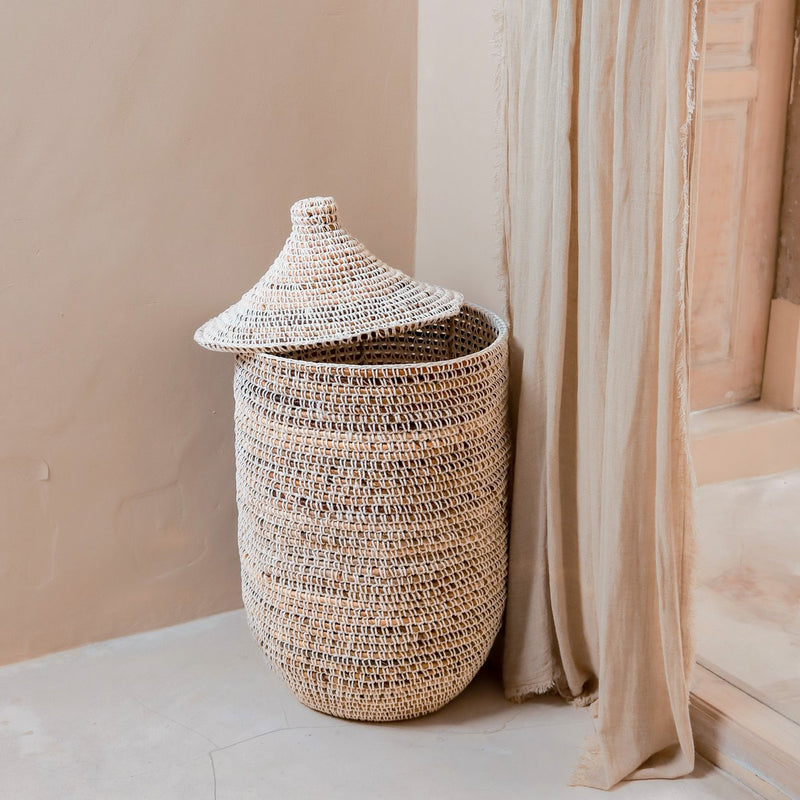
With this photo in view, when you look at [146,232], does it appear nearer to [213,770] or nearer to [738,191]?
[213,770]

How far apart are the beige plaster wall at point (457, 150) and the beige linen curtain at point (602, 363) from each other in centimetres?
8

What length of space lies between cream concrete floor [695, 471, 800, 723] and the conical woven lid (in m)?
0.54

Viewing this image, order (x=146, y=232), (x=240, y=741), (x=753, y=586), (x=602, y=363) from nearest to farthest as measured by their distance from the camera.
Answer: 1. (x=602, y=363)
2. (x=240, y=741)
3. (x=146, y=232)
4. (x=753, y=586)

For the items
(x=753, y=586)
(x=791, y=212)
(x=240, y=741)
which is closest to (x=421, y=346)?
(x=240, y=741)

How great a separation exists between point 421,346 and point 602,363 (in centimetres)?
42

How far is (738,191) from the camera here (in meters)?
2.42

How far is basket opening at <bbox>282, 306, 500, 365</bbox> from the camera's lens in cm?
176

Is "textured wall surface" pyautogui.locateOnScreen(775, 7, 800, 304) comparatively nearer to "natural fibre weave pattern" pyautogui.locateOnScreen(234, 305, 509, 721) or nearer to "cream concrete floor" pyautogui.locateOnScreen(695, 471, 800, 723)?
"cream concrete floor" pyautogui.locateOnScreen(695, 471, 800, 723)

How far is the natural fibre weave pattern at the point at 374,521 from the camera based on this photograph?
1.47m

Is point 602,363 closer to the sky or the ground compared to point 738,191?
closer to the ground

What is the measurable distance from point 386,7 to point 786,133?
1.13 meters

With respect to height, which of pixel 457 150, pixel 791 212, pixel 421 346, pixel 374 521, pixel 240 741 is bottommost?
pixel 240 741

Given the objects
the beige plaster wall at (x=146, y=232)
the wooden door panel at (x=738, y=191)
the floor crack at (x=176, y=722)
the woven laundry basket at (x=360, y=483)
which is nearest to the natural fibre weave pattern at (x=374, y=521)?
the woven laundry basket at (x=360, y=483)

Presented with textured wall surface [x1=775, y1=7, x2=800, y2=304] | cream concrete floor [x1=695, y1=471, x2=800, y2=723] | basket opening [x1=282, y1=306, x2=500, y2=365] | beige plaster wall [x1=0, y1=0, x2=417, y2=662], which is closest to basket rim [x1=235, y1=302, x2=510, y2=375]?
basket opening [x1=282, y1=306, x2=500, y2=365]
